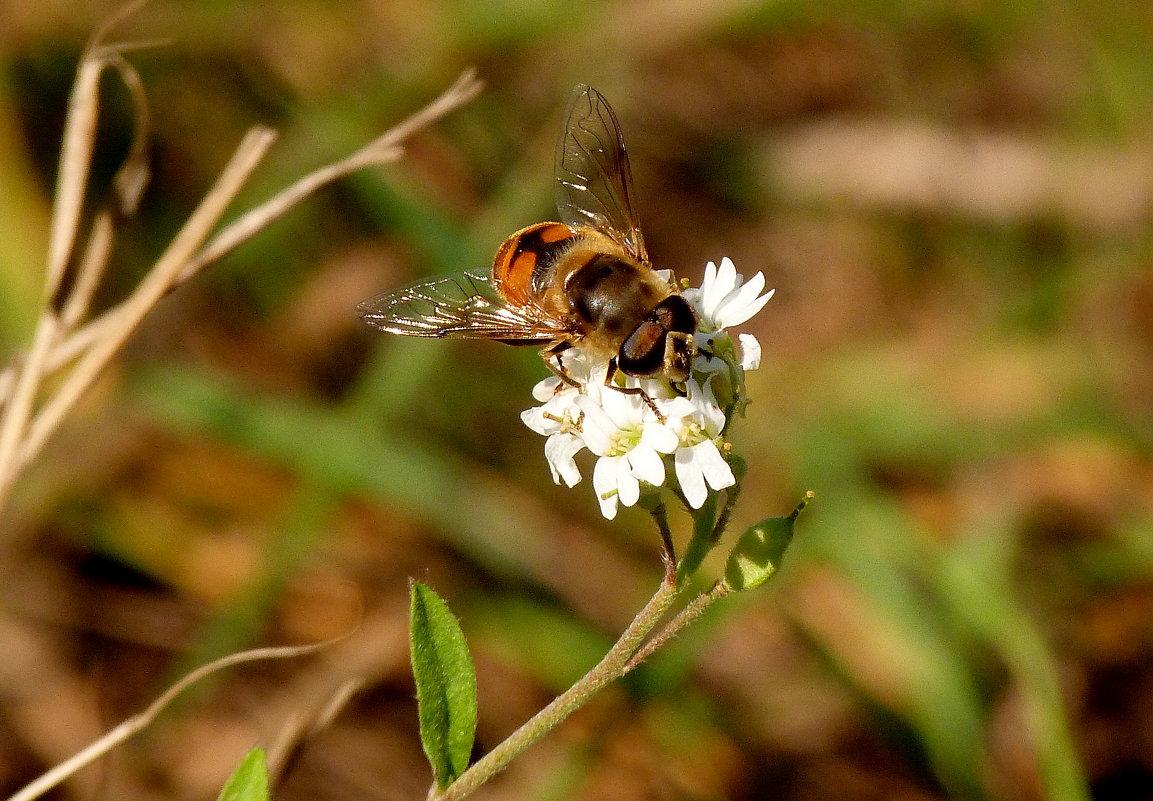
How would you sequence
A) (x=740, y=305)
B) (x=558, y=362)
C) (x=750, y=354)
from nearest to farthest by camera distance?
(x=750, y=354), (x=740, y=305), (x=558, y=362)

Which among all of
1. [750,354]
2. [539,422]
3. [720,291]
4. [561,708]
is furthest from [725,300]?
[561,708]

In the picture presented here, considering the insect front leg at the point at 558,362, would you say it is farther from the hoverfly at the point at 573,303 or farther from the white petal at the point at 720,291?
the white petal at the point at 720,291

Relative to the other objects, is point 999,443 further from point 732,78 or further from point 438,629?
point 438,629

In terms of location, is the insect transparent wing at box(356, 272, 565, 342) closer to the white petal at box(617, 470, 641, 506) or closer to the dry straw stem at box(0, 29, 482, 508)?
the dry straw stem at box(0, 29, 482, 508)

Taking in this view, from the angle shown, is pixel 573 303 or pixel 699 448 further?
pixel 573 303

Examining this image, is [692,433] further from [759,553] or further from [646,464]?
[759,553]

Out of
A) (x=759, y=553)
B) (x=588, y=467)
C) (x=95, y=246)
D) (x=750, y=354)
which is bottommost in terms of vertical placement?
(x=588, y=467)

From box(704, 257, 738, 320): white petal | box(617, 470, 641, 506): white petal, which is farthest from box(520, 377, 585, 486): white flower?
box(704, 257, 738, 320): white petal
